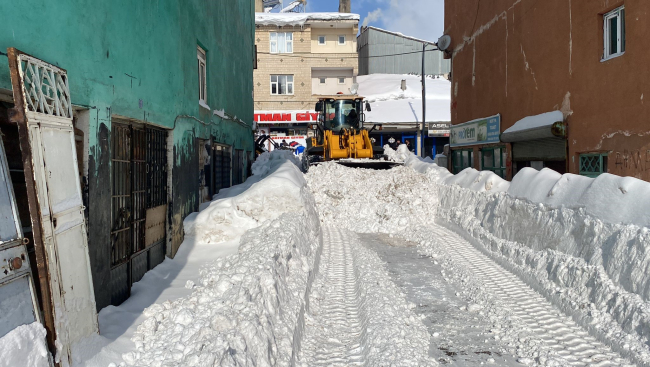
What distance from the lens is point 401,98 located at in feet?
127

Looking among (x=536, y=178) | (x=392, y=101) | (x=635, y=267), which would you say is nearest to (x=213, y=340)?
(x=635, y=267)

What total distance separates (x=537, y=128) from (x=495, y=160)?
156 inches

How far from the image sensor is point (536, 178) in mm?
8992

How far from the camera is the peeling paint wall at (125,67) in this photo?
4.08 m

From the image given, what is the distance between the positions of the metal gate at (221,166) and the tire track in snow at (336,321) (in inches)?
167

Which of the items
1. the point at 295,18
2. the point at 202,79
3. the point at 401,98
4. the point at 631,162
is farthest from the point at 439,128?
the point at 202,79

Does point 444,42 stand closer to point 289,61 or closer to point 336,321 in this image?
point 289,61

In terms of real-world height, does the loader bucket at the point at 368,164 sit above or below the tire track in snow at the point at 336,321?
above

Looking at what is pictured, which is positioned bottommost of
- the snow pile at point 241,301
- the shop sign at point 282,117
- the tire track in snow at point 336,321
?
the tire track in snow at point 336,321

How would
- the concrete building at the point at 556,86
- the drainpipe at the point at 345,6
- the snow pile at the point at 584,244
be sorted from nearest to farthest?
the snow pile at the point at 584,244 → the concrete building at the point at 556,86 → the drainpipe at the point at 345,6

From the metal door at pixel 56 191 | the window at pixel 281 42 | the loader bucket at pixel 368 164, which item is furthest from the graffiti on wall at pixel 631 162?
the window at pixel 281 42

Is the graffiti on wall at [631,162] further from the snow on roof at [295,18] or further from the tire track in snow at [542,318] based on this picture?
the snow on roof at [295,18]

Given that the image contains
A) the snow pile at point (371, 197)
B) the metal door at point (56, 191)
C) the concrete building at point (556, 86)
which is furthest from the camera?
the snow pile at point (371, 197)

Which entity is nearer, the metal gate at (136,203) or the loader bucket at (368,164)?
the metal gate at (136,203)
